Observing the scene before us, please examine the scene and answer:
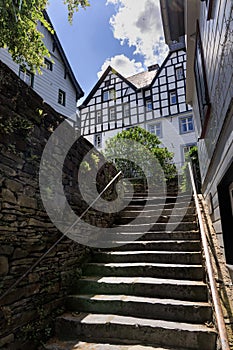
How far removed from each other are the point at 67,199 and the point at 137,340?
169cm

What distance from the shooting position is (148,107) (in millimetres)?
14461

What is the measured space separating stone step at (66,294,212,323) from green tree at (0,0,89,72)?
278 cm

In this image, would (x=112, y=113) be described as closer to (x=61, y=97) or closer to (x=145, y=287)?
(x=61, y=97)

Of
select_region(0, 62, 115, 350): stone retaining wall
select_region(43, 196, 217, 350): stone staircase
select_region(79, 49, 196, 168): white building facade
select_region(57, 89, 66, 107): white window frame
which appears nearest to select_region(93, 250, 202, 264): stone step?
select_region(43, 196, 217, 350): stone staircase

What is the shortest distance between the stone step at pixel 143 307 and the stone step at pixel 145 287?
86 mm

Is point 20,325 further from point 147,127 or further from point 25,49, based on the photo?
point 147,127

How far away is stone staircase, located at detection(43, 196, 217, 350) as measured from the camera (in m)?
2.02

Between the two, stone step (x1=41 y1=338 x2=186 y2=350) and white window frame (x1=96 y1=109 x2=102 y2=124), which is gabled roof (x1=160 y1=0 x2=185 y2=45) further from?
white window frame (x1=96 y1=109 x2=102 y2=124)

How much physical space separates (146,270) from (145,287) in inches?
12.9

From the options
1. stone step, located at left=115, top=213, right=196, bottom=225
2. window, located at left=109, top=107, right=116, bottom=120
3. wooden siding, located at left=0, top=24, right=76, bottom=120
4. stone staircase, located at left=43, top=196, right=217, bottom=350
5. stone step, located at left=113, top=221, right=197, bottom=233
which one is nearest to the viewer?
stone staircase, located at left=43, top=196, right=217, bottom=350

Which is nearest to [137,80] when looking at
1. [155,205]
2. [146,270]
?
[155,205]

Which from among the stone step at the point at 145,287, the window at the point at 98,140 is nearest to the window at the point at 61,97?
the window at the point at 98,140

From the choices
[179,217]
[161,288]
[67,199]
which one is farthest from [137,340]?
[179,217]

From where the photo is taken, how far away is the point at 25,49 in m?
2.63
